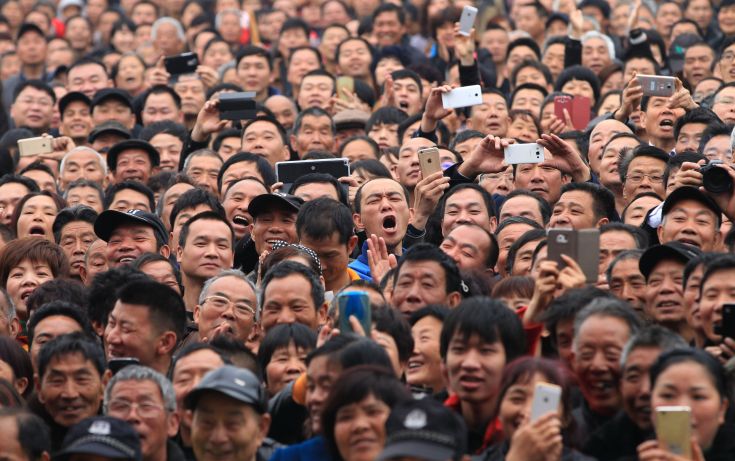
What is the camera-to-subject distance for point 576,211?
10.3 meters

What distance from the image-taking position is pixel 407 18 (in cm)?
1872

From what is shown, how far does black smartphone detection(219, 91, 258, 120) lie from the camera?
13.1 m

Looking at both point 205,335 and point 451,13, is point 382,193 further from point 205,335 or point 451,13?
point 451,13

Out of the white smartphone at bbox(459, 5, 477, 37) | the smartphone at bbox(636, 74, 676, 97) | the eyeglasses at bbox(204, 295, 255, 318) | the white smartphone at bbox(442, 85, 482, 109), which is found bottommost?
the eyeglasses at bbox(204, 295, 255, 318)

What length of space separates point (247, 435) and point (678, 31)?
426 inches

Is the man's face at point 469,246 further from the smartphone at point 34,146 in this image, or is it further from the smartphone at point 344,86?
the smartphone at point 344,86

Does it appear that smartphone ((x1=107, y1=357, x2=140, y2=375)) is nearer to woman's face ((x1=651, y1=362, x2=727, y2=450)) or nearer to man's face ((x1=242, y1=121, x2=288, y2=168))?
woman's face ((x1=651, y1=362, x2=727, y2=450))

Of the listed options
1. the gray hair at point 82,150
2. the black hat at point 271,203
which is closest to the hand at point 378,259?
the black hat at point 271,203

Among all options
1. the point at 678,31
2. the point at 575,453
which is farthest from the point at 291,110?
the point at 575,453

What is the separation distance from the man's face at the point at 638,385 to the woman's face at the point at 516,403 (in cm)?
41

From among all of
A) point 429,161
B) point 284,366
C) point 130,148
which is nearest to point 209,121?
point 130,148

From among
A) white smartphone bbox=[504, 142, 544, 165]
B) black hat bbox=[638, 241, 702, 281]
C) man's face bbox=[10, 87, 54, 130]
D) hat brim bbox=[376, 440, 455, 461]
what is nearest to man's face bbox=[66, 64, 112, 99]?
man's face bbox=[10, 87, 54, 130]

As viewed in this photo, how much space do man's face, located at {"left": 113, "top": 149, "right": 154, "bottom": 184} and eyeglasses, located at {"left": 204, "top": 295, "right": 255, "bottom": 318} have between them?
13.8 ft

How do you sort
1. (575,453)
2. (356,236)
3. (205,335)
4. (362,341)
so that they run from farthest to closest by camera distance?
(356,236) → (205,335) → (362,341) → (575,453)
